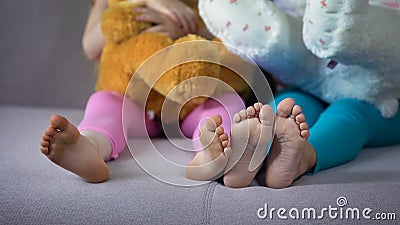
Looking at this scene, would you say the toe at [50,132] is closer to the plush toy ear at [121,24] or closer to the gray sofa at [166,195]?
the gray sofa at [166,195]

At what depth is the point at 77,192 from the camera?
776 mm

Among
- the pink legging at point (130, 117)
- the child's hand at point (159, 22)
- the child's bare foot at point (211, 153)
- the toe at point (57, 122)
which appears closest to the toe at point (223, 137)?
the child's bare foot at point (211, 153)

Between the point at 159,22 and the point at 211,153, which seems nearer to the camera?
the point at 211,153

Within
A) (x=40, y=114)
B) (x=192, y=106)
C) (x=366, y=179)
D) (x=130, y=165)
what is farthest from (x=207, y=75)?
(x=40, y=114)

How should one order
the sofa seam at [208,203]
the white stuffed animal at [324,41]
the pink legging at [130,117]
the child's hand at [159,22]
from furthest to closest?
the child's hand at [159,22], the pink legging at [130,117], the white stuffed animal at [324,41], the sofa seam at [208,203]

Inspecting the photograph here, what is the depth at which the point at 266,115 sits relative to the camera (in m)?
0.78

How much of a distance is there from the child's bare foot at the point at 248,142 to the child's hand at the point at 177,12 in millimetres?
398

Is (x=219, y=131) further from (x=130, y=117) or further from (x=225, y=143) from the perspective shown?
(x=130, y=117)

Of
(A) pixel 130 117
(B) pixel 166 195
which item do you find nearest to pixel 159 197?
(B) pixel 166 195

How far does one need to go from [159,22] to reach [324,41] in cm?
36

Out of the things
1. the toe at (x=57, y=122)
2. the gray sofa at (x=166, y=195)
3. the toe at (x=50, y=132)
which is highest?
the toe at (x=57, y=122)

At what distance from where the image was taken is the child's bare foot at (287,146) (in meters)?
0.79

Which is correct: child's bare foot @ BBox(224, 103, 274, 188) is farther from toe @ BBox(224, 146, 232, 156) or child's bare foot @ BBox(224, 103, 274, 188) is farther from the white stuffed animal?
the white stuffed animal

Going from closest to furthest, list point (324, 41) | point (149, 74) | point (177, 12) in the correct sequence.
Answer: point (324, 41), point (149, 74), point (177, 12)
